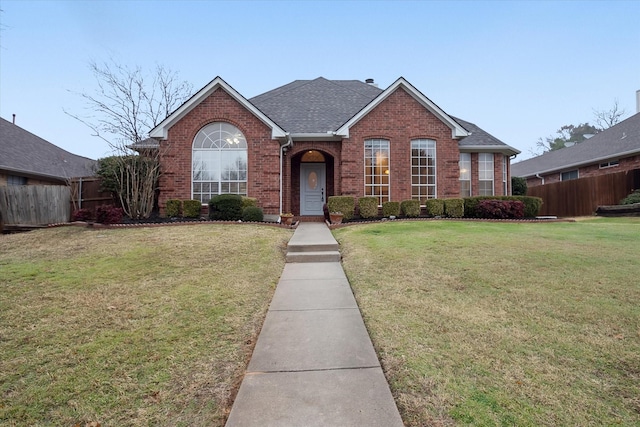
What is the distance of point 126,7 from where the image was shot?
15.6 metres

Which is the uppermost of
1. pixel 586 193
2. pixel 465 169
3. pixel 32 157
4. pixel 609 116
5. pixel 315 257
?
pixel 609 116

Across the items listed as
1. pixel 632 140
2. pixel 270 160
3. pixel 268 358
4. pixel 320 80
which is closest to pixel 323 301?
pixel 268 358

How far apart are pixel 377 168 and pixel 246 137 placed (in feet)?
18.8

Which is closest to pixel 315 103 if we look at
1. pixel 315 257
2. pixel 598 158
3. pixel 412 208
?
pixel 412 208

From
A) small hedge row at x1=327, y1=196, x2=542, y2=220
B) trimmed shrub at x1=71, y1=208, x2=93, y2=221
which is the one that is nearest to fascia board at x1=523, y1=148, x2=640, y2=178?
small hedge row at x1=327, y1=196, x2=542, y2=220

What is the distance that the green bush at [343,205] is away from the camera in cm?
1202

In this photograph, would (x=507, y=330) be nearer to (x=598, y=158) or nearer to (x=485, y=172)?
(x=485, y=172)

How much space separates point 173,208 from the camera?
11.5 m

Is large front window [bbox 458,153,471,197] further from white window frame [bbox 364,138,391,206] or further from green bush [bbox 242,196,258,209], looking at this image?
green bush [bbox 242,196,258,209]

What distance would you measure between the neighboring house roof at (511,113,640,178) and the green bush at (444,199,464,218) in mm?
12710

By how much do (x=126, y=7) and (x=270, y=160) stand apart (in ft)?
38.5

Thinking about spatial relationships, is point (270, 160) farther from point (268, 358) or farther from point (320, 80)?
point (268, 358)

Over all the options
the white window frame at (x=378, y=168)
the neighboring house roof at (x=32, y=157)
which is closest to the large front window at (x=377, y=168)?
the white window frame at (x=378, y=168)

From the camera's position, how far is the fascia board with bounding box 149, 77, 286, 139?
40.3ft
